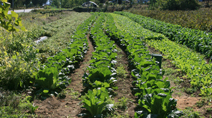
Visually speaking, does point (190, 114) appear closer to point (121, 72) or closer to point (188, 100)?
point (188, 100)

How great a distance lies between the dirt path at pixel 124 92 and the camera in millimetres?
4404

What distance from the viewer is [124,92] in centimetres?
534

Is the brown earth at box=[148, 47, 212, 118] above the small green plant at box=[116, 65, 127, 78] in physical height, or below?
below

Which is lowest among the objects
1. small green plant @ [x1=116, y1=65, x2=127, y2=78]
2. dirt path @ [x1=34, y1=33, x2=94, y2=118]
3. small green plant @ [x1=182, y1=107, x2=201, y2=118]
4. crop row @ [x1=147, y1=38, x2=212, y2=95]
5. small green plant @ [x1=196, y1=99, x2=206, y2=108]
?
dirt path @ [x1=34, y1=33, x2=94, y2=118]

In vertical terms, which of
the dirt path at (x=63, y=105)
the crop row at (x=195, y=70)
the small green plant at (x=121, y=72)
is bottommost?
the dirt path at (x=63, y=105)

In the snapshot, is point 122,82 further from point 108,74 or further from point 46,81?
point 46,81

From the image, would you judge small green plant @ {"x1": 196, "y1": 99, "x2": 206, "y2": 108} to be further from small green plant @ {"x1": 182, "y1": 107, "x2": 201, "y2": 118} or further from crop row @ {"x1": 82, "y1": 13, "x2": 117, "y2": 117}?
crop row @ {"x1": 82, "y1": 13, "x2": 117, "y2": 117}

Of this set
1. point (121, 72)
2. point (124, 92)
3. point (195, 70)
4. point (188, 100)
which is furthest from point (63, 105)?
point (195, 70)

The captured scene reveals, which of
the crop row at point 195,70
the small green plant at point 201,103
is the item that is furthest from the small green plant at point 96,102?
the crop row at point 195,70

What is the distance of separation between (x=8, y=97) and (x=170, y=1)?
32.0 meters

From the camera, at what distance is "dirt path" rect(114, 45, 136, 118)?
14.4 ft

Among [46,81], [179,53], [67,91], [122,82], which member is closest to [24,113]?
[46,81]

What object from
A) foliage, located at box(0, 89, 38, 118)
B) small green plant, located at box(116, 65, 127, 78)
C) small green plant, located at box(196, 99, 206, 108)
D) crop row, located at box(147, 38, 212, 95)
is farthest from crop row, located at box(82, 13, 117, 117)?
crop row, located at box(147, 38, 212, 95)

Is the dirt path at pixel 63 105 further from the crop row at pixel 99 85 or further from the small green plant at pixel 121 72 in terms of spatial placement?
the small green plant at pixel 121 72
